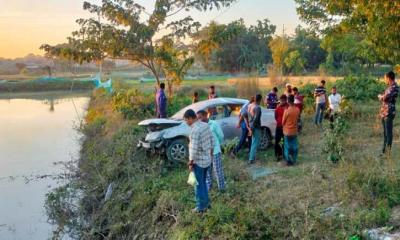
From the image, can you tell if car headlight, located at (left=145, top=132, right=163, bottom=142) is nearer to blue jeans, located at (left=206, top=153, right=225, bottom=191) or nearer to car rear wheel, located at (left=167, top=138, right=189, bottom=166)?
car rear wheel, located at (left=167, top=138, right=189, bottom=166)

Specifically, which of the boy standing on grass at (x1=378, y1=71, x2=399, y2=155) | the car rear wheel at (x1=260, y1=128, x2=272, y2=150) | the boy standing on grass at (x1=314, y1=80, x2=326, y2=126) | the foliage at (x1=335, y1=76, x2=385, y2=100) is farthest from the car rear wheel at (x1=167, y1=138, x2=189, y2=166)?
the foliage at (x1=335, y1=76, x2=385, y2=100)

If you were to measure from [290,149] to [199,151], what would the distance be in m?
3.80

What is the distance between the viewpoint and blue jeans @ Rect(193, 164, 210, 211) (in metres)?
7.53

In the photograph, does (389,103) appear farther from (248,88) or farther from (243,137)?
(248,88)

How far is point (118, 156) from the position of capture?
12266mm

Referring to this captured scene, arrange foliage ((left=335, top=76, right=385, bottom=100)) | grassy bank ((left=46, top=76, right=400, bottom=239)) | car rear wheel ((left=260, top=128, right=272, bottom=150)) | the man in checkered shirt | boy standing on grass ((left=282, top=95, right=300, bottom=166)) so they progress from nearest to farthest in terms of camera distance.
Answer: grassy bank ((left=46, top=76, right=400, bottom=239))
the man in checkered shirt
boy standing on grass ((left=282, top=95, right=300, bottom=166))
car rear wheel ((left=260, top=128, right=272, bottom=150))
foliage ((left=335, top=76, right=385, bottom=100))

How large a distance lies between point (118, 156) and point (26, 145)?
11.8 m

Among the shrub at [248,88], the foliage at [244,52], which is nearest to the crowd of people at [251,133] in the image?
the shrub at [248,88]

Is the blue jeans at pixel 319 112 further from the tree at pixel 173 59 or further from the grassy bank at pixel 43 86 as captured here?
the grassy bank at pixel 43 86

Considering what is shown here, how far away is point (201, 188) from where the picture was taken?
7.59m

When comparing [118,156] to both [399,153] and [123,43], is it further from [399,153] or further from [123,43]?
[123,43]

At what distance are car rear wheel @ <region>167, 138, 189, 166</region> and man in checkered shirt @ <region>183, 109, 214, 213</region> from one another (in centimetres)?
343

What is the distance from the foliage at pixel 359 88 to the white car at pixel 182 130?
9.83 meters

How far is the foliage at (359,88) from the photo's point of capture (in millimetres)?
21172
